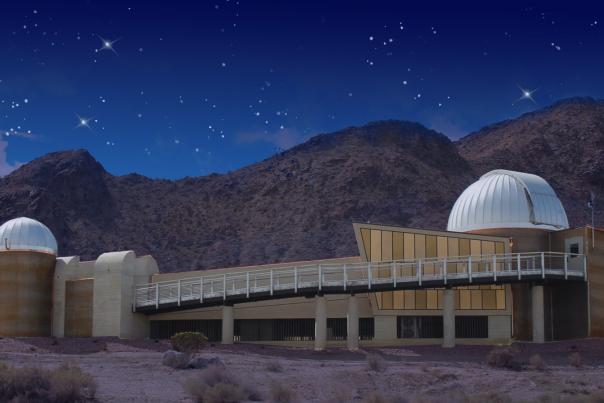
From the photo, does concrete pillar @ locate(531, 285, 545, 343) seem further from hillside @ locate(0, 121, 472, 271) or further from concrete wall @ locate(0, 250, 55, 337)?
hillside @ locate(0, 121, 472, 271)

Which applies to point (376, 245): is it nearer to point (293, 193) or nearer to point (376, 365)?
point (376, 365)

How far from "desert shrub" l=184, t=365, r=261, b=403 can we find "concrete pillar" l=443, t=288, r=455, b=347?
17.5m

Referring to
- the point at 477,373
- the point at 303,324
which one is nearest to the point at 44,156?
the point at 303,324

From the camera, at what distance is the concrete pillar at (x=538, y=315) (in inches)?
1797

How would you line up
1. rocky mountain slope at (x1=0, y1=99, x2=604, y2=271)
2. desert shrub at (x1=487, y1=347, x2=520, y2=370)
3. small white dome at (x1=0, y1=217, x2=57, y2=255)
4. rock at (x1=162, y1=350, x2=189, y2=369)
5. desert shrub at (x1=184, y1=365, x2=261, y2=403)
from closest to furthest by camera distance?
1. desert shrub at (x1=184, y1=365, x2=261, y2=403)
2. rock at (x1=162, y1=350, x2=189, y2=369)
3. desert shrub at (x1=487, y1=347, x2=520, y2=370)
4. small white dome at (x1=0, y1=217, x2=57, y2=255)
5. rocky mountain slope at (x1=0, y1=99, x2=604, y2=271)

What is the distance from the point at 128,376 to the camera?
30891 mm

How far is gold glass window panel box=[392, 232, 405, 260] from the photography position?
47.3 metres

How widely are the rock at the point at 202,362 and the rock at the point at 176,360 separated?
257 millimetres

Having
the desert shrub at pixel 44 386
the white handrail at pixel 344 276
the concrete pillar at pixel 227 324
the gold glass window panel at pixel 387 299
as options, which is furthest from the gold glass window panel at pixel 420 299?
the desert shrub at pixel 44 386

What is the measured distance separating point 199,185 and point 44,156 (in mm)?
19223

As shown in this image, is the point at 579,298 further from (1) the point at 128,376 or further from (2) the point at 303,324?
(1) the point at 128,376

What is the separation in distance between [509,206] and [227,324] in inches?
625

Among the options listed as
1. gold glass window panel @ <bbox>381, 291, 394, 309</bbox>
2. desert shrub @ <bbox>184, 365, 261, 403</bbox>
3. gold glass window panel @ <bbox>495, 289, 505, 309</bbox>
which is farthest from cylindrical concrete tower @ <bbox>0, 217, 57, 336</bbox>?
gold glass window panel @ <bbox>495, 289, 505, 309</bbox>

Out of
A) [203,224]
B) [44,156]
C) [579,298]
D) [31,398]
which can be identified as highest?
[44,156]
